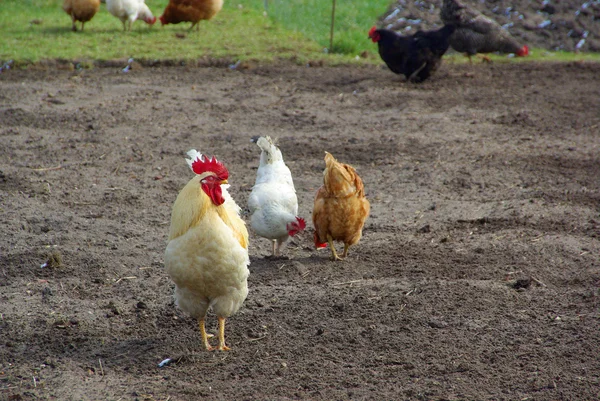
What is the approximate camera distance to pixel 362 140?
28.3ft

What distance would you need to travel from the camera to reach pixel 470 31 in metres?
12.0

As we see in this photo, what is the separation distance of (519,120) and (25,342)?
7.18 metres

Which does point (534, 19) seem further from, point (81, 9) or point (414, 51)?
point (81, 9)

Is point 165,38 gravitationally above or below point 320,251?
above

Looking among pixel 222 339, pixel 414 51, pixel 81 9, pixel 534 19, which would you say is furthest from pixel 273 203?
pixel 534 19

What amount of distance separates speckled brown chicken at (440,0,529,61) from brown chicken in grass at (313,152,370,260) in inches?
278

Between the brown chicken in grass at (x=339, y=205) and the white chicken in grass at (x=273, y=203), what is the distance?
216 mm

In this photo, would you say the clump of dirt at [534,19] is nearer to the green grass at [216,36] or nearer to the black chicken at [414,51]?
the green grass at [216,36]

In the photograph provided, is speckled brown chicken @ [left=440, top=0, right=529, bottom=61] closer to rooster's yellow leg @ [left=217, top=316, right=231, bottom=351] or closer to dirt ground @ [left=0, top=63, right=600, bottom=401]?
dirt ground @ [left=0, top=63, right=600, bottom=401]

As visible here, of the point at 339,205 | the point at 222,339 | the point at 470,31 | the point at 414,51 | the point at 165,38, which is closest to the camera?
the point at 222,339

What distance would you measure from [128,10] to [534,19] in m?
8.77

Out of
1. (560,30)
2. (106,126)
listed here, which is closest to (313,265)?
(106,126)

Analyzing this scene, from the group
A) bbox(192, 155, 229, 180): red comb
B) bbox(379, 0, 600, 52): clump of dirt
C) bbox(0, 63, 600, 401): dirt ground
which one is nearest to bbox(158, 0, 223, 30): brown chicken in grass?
bbox(0, 63, 600, 401): dirt ground

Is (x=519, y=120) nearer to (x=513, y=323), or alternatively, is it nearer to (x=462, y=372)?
(x=513, y=323)
